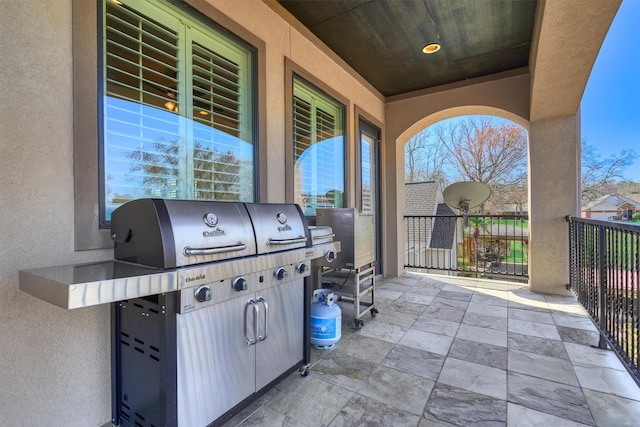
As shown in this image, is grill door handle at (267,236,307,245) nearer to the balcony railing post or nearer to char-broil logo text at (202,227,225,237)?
char-broil logo text at (202,227,225,237)

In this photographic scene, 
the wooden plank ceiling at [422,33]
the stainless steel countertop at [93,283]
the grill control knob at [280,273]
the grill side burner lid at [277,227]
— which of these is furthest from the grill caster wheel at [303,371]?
the wooden plank ceiling at [422,33]

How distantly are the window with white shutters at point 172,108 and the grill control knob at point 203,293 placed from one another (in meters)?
0.77

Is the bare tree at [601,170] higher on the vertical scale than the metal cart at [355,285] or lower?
higher

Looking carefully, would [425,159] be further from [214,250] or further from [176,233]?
[176,233]

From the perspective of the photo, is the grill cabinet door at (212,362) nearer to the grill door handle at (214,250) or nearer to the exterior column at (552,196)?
the grill door handle at (214,250)

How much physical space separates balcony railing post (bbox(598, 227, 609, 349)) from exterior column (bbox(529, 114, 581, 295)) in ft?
5.84

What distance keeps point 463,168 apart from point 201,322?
1331cm

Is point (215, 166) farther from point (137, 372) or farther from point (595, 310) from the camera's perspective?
point (595, 310)

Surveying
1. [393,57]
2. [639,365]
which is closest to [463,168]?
[393,57]

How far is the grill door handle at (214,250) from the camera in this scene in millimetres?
1371

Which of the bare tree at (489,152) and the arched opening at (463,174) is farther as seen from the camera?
the bare tree at (489,152)

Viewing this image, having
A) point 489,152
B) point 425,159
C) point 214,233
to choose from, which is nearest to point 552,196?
point 214,233

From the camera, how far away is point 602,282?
2.46 meters

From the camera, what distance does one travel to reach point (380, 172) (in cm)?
531
